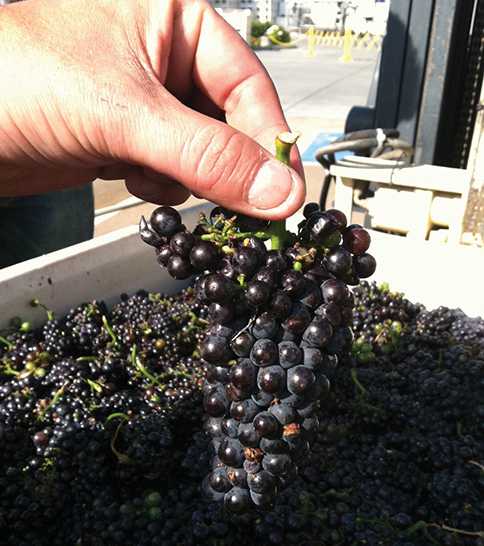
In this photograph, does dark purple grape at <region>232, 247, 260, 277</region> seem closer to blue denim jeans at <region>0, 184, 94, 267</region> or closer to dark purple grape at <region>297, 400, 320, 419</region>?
dark purple grape at <region>297, 400, 320, 419</region>

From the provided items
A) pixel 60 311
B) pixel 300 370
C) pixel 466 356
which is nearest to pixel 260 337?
pixel 300 370

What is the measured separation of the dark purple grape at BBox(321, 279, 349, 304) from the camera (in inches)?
34.8

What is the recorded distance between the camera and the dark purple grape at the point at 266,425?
35.8 inches

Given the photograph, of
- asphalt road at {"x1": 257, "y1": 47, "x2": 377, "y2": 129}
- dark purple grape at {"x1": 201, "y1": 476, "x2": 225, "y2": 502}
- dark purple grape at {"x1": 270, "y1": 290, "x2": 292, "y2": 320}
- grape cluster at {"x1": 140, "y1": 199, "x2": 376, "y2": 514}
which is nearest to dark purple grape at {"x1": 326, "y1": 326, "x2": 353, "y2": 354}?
grape cluster at {"x1": 140, "y1": 199, "x2": 376, "y2": 514}

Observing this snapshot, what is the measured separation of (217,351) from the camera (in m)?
0.91

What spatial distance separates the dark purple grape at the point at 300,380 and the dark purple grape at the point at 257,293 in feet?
0.39

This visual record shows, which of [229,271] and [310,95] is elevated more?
[229,271]

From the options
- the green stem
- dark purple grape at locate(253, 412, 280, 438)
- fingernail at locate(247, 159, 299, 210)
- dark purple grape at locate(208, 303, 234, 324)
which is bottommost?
the green stem

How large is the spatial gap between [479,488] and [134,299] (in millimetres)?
998

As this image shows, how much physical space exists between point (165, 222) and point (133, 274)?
93 cm

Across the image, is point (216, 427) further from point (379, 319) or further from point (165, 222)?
point (379, 319)

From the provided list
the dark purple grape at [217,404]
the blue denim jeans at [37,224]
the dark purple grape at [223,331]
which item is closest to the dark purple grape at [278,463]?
the dark purple grape at [217,404]

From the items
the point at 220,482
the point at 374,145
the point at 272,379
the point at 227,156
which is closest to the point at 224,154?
the point at 227,156

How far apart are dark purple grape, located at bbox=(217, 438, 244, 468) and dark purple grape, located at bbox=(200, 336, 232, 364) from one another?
158mm
